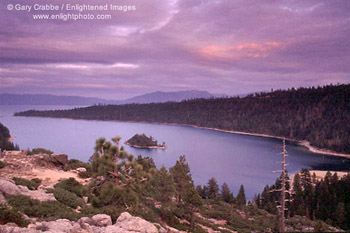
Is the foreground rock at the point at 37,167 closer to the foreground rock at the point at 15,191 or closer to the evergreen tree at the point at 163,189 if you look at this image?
the foreground rock at the point at 15,191

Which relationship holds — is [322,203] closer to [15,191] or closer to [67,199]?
[67,199]

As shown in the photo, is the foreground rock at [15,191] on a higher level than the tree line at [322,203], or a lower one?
higher

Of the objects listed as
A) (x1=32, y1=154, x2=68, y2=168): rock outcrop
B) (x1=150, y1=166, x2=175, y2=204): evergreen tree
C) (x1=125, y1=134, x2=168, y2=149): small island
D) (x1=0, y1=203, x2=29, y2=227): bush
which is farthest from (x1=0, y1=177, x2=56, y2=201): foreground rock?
(x1=125, y1=134, x2=168, y2=149): small island

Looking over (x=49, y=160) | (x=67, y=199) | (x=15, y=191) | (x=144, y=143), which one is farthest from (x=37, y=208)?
(x=144, y=143)

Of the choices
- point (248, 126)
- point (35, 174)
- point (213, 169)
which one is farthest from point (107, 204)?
point (248, 126)

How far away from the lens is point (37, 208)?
1274cm

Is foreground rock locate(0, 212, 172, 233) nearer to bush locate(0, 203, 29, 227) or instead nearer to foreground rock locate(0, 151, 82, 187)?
bush locate(0, 203, 29, 227)

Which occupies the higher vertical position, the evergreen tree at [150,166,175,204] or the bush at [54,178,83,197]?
the bush at [54,178,83,197]

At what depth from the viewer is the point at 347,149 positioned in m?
122

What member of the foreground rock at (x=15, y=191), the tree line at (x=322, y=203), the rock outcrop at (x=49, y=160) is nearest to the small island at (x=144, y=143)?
the tree line at (x=322, y=203)

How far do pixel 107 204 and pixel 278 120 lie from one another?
20223 centimetres

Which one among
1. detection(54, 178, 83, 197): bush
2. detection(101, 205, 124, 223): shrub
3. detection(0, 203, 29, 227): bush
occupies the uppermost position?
detection(0, 203, 29, 227): bush

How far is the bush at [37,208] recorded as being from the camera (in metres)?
12.4

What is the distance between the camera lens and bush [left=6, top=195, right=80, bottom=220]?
12375 mm
